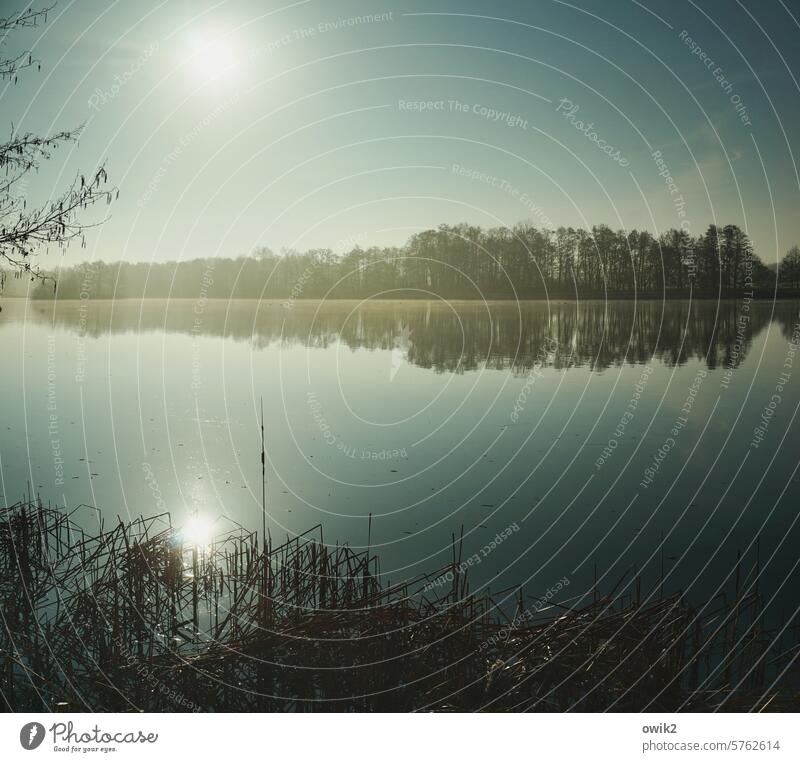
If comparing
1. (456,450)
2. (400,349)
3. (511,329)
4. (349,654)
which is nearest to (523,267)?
(511,329)

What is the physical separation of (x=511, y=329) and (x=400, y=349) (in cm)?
854

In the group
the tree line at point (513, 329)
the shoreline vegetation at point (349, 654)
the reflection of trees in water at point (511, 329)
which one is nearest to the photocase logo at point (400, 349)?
the tree line at point (513, 329)

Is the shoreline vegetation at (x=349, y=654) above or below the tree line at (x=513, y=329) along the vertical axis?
below

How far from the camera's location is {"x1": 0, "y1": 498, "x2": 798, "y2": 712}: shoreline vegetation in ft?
18.0

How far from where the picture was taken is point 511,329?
32.4m

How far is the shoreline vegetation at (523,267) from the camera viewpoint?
3078 cm

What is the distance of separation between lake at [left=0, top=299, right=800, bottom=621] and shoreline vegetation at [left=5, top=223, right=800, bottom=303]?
6461 millimetres

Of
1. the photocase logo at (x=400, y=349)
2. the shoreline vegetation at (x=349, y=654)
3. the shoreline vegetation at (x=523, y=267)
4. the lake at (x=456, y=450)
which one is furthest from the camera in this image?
the shoreline vegetation at (x=523, y=267)

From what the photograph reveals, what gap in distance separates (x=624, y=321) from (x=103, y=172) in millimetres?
34942

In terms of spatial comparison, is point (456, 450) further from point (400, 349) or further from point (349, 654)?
point (400, 349)

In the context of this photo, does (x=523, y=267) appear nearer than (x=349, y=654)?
No
